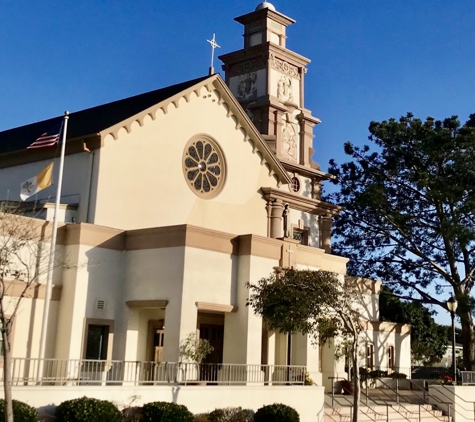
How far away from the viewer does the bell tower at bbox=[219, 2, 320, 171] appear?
4069cm

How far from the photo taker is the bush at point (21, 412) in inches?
635

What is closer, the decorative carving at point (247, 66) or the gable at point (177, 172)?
the gable at point (177, 172)

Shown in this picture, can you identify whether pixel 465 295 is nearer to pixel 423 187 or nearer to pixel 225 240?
pixel 423 187

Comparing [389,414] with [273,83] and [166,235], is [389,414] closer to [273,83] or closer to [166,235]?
[166,235]

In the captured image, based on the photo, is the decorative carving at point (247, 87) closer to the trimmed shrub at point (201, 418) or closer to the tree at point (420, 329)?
the tree at point (420, 329)

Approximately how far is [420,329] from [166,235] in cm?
4302

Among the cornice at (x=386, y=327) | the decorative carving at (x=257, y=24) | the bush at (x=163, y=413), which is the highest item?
the decorative carving at (x=257, y=24)

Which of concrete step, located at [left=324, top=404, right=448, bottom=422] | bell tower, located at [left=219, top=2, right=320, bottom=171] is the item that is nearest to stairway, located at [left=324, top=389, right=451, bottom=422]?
concrete step, located at [left=324, top=404, right=448, bottom=422]

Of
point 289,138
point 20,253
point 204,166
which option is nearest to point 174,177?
point 204,166

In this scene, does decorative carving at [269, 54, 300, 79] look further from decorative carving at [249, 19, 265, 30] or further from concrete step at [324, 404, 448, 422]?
concrete step at [324, 404, 448, 422]

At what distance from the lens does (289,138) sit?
4156 centimetres

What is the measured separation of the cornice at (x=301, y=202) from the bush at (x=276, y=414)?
45.0 feet

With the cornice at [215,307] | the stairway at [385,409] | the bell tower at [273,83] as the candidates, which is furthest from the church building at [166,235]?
the bell tower at [273,83]

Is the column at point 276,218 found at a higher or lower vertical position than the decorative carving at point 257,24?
lower
